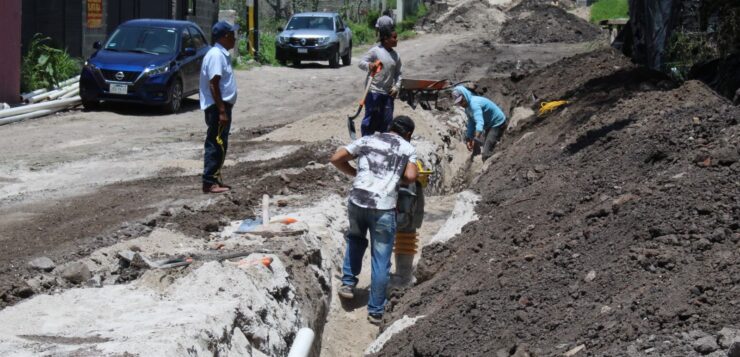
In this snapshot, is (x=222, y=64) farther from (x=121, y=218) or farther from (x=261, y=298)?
(x=261, y=298)

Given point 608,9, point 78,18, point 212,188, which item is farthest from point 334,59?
point 608,9

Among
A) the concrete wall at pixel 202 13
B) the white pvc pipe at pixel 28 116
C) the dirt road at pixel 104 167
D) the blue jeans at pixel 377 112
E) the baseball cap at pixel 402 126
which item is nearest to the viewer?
the baseball cap at pixel 402 126

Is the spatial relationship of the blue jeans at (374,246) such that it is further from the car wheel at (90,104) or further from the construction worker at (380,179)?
the car wheel at (90,104)

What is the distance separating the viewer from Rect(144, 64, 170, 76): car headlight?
19.7 metres

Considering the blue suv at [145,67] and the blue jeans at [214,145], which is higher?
the blue jeans at [214,145]

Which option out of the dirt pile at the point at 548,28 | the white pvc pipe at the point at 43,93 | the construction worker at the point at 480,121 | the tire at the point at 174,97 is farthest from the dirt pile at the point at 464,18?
the construction worker at the point at 480,121

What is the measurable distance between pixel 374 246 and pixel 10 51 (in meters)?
12.6

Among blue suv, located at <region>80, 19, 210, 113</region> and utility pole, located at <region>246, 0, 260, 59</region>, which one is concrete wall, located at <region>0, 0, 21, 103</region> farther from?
utility pole, located at <region>246, 0, 260, 59</region>

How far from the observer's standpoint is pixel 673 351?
5734 mm

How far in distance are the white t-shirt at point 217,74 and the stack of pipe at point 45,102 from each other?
8353 millimetres

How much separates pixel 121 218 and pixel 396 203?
3.00 metres

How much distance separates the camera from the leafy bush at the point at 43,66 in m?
21.0

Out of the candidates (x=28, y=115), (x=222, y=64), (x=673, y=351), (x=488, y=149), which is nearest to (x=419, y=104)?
(x=488, y=149)

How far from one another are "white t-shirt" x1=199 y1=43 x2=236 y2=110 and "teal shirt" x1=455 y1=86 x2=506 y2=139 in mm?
4004
